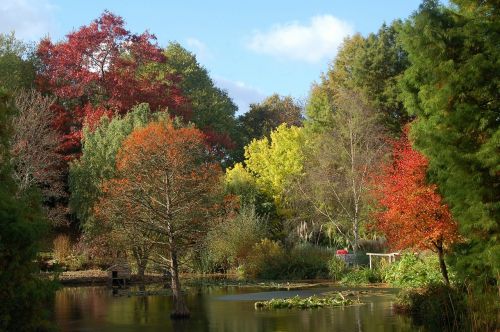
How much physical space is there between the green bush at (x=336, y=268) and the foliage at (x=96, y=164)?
11179mm

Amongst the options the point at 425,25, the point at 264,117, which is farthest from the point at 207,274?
the point at 264,117

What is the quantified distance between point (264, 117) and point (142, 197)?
148ft

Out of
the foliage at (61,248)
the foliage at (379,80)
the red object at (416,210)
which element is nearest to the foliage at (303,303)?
the red object at (416,210)

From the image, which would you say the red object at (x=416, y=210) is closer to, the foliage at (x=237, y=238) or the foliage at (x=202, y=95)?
the foliage at (x=237, y=238)

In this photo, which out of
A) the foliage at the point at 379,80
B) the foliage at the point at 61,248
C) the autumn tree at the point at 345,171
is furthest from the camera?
the foliage at the point at 379,80

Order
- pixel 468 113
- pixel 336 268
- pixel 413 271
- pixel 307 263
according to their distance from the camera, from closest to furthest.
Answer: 1. pixel 468 113
2. pixel 413 271
3. pixel 336 268
4. pixel 307 263

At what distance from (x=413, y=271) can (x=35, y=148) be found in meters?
19.4

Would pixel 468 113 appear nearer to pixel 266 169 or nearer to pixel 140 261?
pixel 140 261

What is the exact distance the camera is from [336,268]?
32906 millimetres

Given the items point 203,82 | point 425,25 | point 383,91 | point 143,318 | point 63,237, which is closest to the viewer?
point 425,25

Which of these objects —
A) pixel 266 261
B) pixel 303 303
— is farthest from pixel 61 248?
pixel 303 303

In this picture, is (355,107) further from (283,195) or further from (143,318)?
(143,318)

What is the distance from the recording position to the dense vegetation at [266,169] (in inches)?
595

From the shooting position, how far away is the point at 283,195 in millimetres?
44688
